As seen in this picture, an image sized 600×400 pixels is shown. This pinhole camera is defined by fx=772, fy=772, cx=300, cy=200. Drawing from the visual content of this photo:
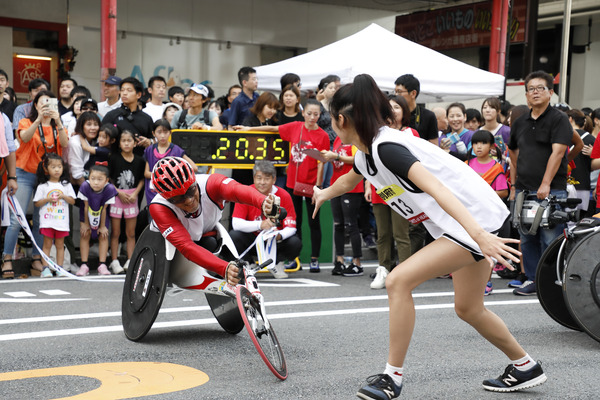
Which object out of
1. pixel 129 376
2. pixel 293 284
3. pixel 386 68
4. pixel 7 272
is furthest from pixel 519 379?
pixel 386 68

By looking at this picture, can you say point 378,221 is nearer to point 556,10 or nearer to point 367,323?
point 367,323

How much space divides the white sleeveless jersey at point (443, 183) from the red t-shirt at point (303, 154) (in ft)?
17.9

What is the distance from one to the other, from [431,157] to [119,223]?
6.26 m

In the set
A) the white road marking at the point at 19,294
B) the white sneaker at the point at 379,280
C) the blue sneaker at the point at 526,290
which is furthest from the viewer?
the white sneaker at the point at 379,280

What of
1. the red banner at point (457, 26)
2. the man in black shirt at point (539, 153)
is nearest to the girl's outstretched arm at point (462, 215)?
the man in black shirt at point (539, 153)

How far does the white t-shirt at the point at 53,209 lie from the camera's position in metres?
9.14

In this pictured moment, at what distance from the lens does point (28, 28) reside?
1827cm

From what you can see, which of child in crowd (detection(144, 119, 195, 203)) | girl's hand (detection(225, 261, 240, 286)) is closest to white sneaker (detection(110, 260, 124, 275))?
child in crowd (detection(144, 119, 195, 203))

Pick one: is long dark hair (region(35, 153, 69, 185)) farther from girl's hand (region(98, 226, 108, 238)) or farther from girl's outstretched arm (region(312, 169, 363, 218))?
girl's outstretched arm (region(312, 169, 363, 218))

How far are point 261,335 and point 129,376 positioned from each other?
878 millimetres

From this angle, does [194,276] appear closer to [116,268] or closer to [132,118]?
[116,268]

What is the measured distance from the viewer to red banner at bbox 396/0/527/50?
71.4 ft

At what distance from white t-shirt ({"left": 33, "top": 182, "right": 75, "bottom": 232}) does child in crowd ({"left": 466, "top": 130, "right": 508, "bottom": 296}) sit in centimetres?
493

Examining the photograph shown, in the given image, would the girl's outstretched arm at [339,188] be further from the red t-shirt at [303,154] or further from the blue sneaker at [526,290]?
the red t-shirt at [303,154]
